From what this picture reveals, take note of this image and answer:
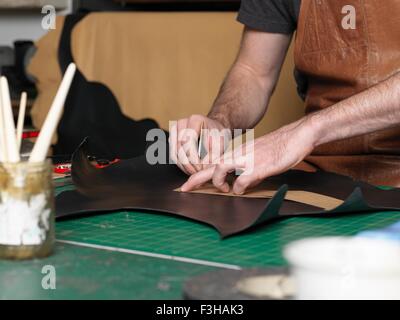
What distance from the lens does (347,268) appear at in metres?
0.60

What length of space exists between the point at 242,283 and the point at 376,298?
0.42ft

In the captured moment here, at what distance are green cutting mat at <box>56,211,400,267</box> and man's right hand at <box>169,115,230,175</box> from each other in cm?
31

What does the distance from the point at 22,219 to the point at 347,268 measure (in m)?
→ 0.41

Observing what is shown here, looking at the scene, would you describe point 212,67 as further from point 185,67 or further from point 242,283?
point 242,283

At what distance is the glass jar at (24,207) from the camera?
0.85 meters

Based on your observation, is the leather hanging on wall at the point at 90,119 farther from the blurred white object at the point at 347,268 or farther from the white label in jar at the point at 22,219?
the blurred white object at the point at 347,268

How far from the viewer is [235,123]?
6.21 feet

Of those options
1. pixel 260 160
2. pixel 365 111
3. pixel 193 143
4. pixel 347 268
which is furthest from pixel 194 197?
pixel 347 268

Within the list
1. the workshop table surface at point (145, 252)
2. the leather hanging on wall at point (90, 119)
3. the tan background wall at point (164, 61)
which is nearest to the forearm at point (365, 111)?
the workshop table surface at point (145, 252)

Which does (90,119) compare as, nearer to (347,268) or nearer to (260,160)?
(260,160)

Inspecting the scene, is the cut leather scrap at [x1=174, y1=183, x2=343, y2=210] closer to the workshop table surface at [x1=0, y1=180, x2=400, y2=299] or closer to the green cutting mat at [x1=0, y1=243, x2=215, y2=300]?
the workshop table surface at [x1=0, y1=180, x2=400, y2=299]

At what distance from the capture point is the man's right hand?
145 cm

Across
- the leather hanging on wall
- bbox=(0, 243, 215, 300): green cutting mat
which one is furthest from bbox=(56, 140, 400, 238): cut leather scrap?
the leather hanging on wall

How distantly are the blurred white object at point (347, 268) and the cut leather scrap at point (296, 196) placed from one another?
0.54 m
